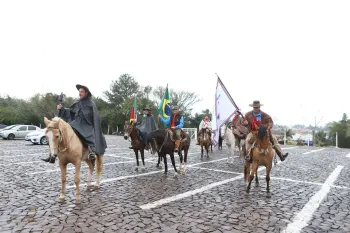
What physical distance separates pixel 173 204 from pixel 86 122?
3.16 metres

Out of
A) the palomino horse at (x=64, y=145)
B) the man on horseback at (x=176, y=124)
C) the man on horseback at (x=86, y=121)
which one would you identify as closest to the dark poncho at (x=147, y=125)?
the man on horseback at (x=176, y=124)

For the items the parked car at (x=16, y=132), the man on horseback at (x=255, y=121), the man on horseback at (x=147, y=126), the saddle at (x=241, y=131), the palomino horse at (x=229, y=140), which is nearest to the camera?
the man on horseback at (x=255, y=121)

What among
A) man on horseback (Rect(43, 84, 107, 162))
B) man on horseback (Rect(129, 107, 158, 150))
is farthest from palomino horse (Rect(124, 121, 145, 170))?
man on horseback (Rect(43, 84, 107, 162))

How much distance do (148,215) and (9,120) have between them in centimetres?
5446

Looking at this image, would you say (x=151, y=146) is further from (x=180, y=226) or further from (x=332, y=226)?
(x=332, y=226)

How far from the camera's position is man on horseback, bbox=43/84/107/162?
6.98 m

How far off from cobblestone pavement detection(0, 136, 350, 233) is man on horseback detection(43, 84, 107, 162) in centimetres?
132

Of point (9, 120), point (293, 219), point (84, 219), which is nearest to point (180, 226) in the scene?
point (84, 219)

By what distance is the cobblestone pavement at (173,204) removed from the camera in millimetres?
5066

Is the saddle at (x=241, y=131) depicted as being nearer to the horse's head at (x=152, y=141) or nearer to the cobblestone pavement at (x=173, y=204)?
the cobblestone pavement at (x=173, y=204)

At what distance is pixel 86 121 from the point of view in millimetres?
7285

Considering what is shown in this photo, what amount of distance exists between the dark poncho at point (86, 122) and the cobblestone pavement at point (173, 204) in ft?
4.56

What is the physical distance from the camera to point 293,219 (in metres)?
5.57

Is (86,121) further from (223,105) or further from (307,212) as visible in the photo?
(307,212)
